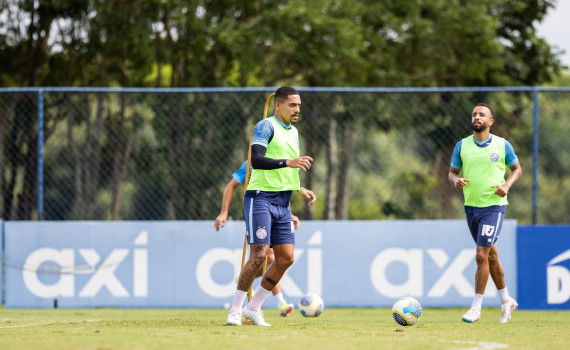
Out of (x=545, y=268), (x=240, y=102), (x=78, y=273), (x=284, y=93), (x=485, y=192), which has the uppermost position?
(x=240, y=102)

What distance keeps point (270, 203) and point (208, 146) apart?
5.78 m

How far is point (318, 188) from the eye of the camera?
13.8 meters

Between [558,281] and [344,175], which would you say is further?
[344,175]

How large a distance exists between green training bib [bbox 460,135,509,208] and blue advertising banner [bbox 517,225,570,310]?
248 cm

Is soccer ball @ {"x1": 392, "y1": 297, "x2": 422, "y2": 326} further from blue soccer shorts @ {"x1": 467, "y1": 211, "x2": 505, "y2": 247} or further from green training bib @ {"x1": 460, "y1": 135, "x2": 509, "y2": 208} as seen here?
green training bib @ {"x1": 460, "y1": 135, "x2": 509, "y2": 208}

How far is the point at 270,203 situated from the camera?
A: 21.2 ft

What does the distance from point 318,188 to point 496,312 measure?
474cm

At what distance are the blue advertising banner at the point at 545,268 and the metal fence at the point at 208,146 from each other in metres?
0.79

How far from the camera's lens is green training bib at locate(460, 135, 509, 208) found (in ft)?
25.3

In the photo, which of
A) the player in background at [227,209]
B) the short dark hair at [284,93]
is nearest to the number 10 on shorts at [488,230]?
the player in background at [227,209]

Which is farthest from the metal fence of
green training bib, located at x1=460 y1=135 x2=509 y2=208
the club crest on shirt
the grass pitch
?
the club crest on shirt

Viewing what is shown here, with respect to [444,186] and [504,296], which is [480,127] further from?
[444,186]

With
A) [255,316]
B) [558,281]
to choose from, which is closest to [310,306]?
[255,316]

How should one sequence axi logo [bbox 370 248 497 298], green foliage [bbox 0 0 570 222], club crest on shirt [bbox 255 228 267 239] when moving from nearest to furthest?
club crest on shirt [bbox 255 228 267 239] → axi logo [bbox 370 248 497 298] → green foliage [bbox 0 0 570 222]
